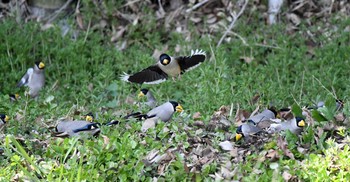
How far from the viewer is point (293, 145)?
6320mm

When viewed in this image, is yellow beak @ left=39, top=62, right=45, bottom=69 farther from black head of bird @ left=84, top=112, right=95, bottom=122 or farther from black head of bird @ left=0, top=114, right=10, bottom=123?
black head of bird @ left=84, top=112, right=95, bottom=122

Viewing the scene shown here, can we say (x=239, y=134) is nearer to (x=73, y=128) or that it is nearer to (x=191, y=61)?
(x=73, y=128)

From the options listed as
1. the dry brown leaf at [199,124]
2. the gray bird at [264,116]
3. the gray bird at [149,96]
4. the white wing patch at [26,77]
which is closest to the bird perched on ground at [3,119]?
the gray bird at [149,96]

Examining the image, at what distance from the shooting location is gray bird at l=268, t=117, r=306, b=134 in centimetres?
664

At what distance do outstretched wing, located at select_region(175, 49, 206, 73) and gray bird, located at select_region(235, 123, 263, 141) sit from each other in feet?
7.75

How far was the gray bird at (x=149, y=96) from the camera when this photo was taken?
28.2ft

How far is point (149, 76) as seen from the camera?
9.16 meters

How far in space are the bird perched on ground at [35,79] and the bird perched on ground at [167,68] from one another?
141 cm

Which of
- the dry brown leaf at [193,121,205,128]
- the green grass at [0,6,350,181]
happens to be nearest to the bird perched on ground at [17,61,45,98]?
the green grass at [0,6,350,181]

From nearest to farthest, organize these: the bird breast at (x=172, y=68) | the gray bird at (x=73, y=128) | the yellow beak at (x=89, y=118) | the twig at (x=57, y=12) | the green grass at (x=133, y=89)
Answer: the green grass at (x=133, y=89) → the gray bird at (x=73, y=128) → the yellow beak at (x=89, y=118) → the bird breast at (x=172, y=68) → the twig at (x=57, y=12)

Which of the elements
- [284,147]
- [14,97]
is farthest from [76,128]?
[14,97]

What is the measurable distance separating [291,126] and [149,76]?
269cm

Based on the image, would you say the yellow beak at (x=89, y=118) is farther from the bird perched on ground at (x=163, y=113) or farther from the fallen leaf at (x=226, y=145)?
the fallen leaf at (x=226, y=145)

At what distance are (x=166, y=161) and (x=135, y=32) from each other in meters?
5.67
